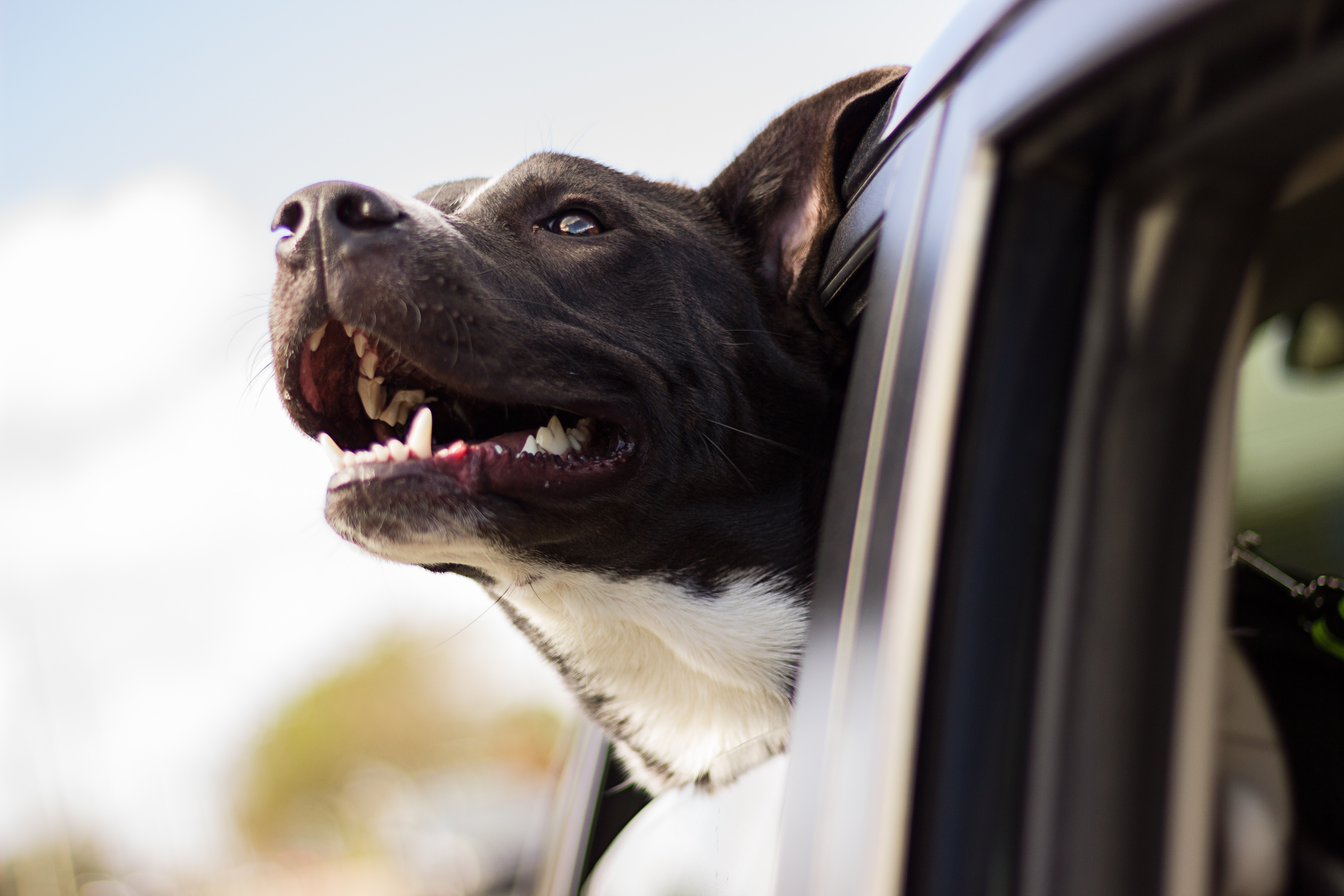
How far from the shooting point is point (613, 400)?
209 cm

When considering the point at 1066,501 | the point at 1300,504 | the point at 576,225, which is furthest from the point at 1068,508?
the point at 576,225

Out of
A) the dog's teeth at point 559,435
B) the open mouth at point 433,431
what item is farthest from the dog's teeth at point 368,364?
the dog's teeth at point 559,435

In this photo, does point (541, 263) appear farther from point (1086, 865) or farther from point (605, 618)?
point (1086, 865)

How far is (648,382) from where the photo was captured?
2.14m

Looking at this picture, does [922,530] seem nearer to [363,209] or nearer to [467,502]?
[467,502]

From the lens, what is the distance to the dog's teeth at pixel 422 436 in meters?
1.95

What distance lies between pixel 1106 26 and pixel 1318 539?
90 centimetres

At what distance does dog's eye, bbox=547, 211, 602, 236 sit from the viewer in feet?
Result: 7.54

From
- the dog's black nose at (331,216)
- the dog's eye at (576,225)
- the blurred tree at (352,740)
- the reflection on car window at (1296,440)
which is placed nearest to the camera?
the reflection on car window at (1296,440)

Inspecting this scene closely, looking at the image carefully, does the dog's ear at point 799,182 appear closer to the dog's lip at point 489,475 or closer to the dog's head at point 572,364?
the dog's head at point 572,364

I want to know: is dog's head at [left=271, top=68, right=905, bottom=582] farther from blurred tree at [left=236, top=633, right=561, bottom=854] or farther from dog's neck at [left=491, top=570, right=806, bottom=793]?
blurred tree at [left=236, top=633, right=561, bottom=854]

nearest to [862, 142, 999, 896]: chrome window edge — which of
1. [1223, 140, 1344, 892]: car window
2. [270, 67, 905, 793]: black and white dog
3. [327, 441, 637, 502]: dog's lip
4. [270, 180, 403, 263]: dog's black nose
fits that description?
[1223, 140, 1344, 892]: car window

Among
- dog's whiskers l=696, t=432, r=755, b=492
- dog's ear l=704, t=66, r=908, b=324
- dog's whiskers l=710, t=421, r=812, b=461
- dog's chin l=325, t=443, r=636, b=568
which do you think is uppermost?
dog's ear l=704, t=66, r=908, b=324

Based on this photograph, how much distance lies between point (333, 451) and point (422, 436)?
0.65ft
